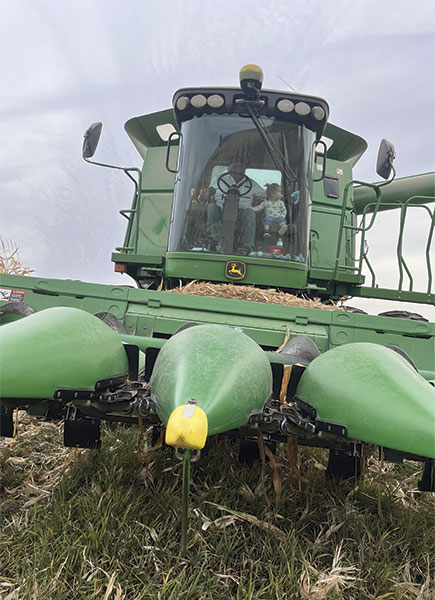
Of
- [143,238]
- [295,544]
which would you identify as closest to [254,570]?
[295,544]

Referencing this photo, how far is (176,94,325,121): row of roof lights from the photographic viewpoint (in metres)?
4.07

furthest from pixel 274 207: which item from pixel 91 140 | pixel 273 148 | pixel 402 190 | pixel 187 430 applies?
pixel 402 190

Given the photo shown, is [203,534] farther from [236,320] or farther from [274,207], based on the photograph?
[274,207]

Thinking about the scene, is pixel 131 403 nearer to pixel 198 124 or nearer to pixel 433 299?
pixel 198 124

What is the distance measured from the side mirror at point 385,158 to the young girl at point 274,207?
1.08 metres

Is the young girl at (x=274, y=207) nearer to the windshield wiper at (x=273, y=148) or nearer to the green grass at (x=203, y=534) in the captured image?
the windshield wiper at (x=273, y=148)

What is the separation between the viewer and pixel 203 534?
1926mm

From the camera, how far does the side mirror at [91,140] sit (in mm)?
4195

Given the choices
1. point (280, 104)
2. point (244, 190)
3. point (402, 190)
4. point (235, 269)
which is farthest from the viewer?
point (402, 190)

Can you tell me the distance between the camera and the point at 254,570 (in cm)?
182

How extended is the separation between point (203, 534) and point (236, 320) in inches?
57.4

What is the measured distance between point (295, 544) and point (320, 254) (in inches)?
187

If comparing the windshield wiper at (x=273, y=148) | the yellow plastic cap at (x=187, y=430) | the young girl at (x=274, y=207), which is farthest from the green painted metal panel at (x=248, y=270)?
the yellow plastic cap at (x=187, y=430)

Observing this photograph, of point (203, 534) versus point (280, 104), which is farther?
point (280, 104)
